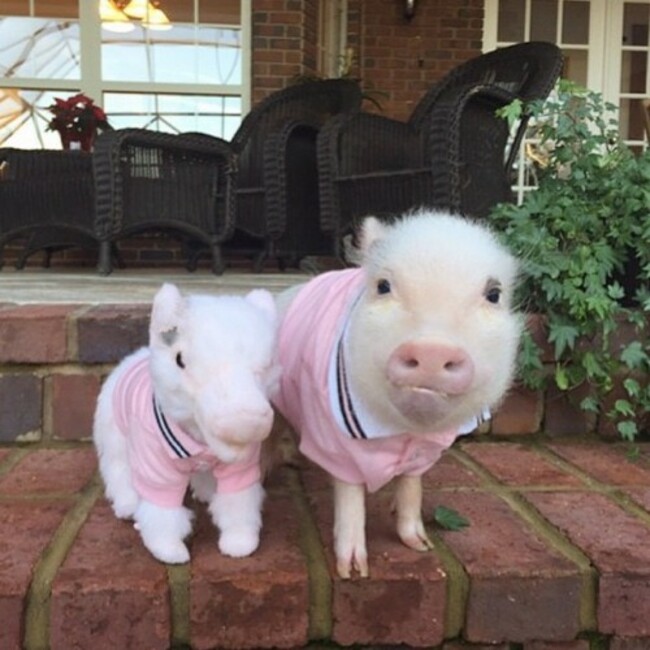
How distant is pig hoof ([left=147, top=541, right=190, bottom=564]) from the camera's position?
112cm

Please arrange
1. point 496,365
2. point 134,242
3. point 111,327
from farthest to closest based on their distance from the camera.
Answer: point 134,242 < point 111,327 < point 496,365

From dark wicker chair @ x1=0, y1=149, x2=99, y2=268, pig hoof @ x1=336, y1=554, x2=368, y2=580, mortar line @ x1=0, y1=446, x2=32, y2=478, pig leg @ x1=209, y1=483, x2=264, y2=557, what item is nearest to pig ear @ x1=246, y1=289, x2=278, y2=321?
Result: pig leg @ x1=209, y1=483, x2=264, y2=557

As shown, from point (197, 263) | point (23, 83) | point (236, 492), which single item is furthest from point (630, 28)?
point (236, 492)

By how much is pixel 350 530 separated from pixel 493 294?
0.41 m

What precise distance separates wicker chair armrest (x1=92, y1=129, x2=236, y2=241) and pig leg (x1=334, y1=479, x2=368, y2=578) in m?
2.61

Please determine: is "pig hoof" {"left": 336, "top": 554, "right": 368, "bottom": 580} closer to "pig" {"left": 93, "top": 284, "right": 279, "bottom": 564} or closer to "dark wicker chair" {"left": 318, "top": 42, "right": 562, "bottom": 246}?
"pig" {"left": 93, "top": 284, "right": 279, "bottom": 564}

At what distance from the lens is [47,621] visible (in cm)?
107

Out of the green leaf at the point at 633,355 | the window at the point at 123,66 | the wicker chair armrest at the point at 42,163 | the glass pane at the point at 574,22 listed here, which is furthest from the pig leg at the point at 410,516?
the glass pane at the point at 574,22

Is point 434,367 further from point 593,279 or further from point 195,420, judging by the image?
point 593,279

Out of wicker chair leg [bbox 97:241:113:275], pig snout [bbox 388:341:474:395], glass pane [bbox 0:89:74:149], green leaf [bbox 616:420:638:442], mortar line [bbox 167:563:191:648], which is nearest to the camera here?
pig snout [bbox 388:341:474:395]

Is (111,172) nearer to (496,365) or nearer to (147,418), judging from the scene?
(147,418)

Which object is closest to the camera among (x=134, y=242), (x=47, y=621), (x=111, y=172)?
(x=47, y=621)

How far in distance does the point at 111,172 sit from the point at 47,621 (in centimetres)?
262

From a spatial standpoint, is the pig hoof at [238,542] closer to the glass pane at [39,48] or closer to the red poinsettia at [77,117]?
the red poinsettia at [77,117]
